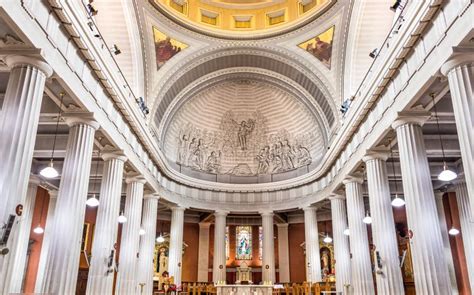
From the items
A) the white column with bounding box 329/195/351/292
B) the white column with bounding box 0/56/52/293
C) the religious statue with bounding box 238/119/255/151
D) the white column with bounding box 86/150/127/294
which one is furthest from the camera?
the religious statue with bounding box 238/119/255/151

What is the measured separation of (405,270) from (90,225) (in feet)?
59.2

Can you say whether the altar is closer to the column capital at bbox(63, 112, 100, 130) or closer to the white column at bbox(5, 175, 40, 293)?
the white column at bbox(5, 175, 40, 293)

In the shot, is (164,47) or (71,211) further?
(164,47)

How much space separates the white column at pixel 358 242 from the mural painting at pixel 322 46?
22.2 ft

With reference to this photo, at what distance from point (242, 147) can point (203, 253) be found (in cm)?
755

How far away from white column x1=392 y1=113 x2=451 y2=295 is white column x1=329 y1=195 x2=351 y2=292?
854 centimetres

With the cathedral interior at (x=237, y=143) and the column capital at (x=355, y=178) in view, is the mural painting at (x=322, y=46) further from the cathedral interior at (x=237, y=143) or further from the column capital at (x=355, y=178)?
the column capital at (x=355, y=178)

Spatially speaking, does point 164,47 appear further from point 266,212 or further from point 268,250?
point 268,250

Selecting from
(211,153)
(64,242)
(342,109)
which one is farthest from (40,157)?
(342,109)

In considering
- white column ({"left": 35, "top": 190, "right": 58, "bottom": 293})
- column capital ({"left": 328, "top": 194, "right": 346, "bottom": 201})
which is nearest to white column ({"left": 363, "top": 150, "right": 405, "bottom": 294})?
column capital ({"left": 328, "top": 194, "right": 346, "bottom": 201})

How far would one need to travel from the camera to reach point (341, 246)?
18.5 m

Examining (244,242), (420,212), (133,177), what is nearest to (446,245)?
(420,212)

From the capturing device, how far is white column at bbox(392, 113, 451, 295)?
30.6 feet

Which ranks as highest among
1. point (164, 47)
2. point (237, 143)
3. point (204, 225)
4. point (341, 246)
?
point (164, 47)
